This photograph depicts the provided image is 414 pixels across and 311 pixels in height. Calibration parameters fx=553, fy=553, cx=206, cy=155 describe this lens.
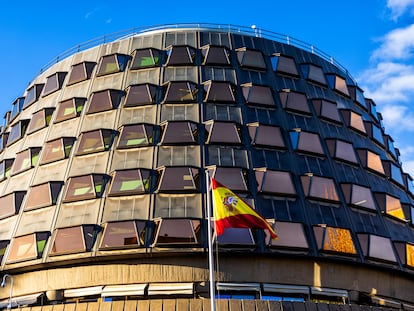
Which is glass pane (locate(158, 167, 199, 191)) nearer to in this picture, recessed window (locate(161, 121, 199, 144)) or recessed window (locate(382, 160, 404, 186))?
recessed window (locate(161, 121, 199, 144))

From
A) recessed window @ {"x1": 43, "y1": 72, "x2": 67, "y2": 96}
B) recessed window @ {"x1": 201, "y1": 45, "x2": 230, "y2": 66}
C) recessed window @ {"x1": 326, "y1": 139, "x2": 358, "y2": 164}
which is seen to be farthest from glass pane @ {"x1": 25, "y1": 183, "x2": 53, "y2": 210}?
recessed window @ {"x1": 326, "y1": 139, "x2": 358, "y2": 164}

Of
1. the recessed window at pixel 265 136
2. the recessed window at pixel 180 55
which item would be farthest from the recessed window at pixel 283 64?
the recessed window at pixel 265 136

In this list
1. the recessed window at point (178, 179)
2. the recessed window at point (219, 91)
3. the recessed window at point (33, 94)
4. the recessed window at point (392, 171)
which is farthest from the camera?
the recessed window at point (33, 94)

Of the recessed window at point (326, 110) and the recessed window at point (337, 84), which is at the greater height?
the recessed window at point (337, 84)

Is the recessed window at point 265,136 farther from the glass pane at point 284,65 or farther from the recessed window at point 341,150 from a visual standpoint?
the glass pane at point 284,65

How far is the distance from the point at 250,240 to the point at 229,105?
11272mm

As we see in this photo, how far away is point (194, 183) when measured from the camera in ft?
112

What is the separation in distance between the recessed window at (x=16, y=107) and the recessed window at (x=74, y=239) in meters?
19.0

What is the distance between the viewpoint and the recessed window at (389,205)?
38.9 m

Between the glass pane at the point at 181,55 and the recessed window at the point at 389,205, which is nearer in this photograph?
the recessed window at the point at 389,205

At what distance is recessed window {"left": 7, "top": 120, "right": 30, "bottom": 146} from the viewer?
44.5 metres

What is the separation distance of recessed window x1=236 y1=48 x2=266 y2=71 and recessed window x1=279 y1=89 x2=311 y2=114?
2.96 meters

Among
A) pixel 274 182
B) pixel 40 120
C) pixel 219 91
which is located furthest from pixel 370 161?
pixel 40 120

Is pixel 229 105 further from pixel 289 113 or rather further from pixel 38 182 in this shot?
pixel 38 182
